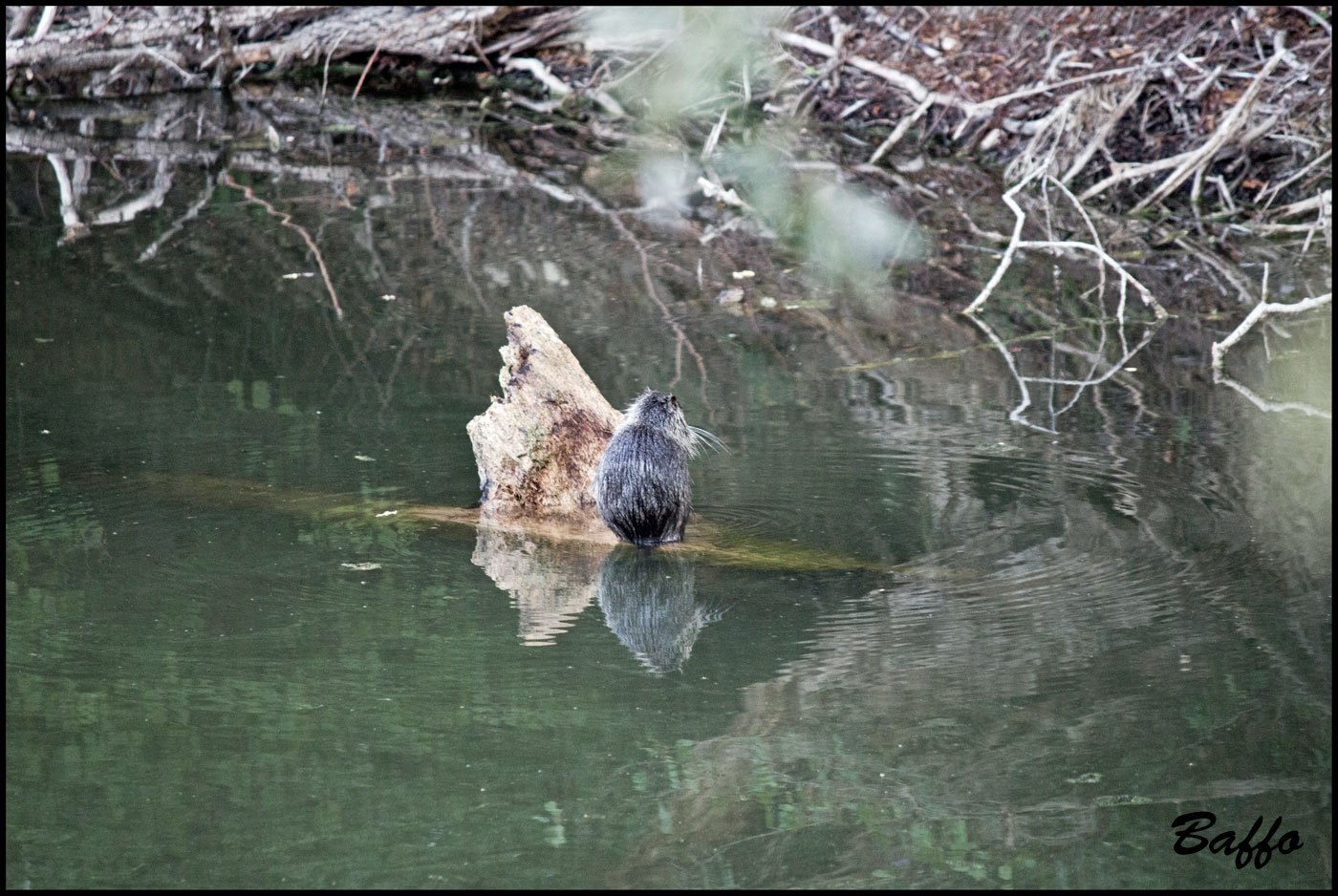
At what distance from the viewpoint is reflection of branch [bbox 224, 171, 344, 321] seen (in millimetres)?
8030

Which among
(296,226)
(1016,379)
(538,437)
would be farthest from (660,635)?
(296,226)

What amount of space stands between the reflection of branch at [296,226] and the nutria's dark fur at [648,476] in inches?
127

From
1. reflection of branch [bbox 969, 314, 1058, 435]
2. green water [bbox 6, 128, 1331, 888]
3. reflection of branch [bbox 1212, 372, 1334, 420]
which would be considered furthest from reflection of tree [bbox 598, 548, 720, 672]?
reflection of branch [bbox 1212, 372, 1334, 420]

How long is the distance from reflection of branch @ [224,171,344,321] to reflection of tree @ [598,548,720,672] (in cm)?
346

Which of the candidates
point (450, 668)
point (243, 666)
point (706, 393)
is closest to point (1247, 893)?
point (450, 668)

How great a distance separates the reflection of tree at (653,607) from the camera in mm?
4215

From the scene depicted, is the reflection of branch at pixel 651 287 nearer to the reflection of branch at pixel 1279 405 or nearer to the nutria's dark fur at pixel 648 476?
the nutria's dark fur at pixel 648 476

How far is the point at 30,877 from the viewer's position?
3.04m

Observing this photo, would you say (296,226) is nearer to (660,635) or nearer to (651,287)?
(651,287)

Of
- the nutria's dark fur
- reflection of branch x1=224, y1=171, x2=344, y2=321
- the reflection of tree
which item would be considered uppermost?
reflection of branch x1=224, y1=171, x2=344, y2=321

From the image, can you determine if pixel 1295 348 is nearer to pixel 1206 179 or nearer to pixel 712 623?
pixel 1206 179

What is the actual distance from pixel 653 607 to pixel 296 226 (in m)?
6.11

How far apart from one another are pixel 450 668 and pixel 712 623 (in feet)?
2.79

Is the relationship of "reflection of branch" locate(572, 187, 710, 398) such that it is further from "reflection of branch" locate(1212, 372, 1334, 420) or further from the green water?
"reflection of branch" locate(1212, 372, 1334, 420)
